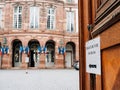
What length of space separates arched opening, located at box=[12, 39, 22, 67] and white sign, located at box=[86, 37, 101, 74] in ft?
129

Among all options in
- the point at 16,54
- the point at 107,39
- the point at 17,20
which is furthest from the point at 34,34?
the point at 107,39

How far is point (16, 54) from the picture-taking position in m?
42.9

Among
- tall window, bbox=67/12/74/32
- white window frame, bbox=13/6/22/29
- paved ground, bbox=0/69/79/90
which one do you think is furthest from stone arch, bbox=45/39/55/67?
paved ground, bbox=0/69/79/90

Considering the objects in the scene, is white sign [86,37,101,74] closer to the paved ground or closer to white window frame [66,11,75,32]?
the paved ground

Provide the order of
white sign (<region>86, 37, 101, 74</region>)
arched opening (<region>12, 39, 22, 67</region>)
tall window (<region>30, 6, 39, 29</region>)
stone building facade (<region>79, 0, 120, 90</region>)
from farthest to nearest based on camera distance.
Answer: arched opening (<region>12, 39, 22, 67</region>), tall window (<region>30, 6, 39, 29</region>), white sign (<region>86, 37, 101, 74</region>), stone building facade (<region>79, 0, 120, 90</region>)

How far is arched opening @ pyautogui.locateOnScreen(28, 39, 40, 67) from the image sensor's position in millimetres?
42094

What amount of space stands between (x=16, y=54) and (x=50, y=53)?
14.4 feet

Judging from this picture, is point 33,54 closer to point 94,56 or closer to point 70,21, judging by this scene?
point 70,21

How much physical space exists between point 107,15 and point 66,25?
4169cm

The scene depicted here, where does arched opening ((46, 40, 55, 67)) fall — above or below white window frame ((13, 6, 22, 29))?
below

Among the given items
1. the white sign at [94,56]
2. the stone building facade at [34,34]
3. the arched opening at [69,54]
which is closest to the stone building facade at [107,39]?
the white sign at [94,56]

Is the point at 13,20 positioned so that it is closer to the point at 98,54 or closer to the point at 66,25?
the point at 66,25

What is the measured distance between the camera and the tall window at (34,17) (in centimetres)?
4203

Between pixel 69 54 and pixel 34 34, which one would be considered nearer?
pixel 34 34
